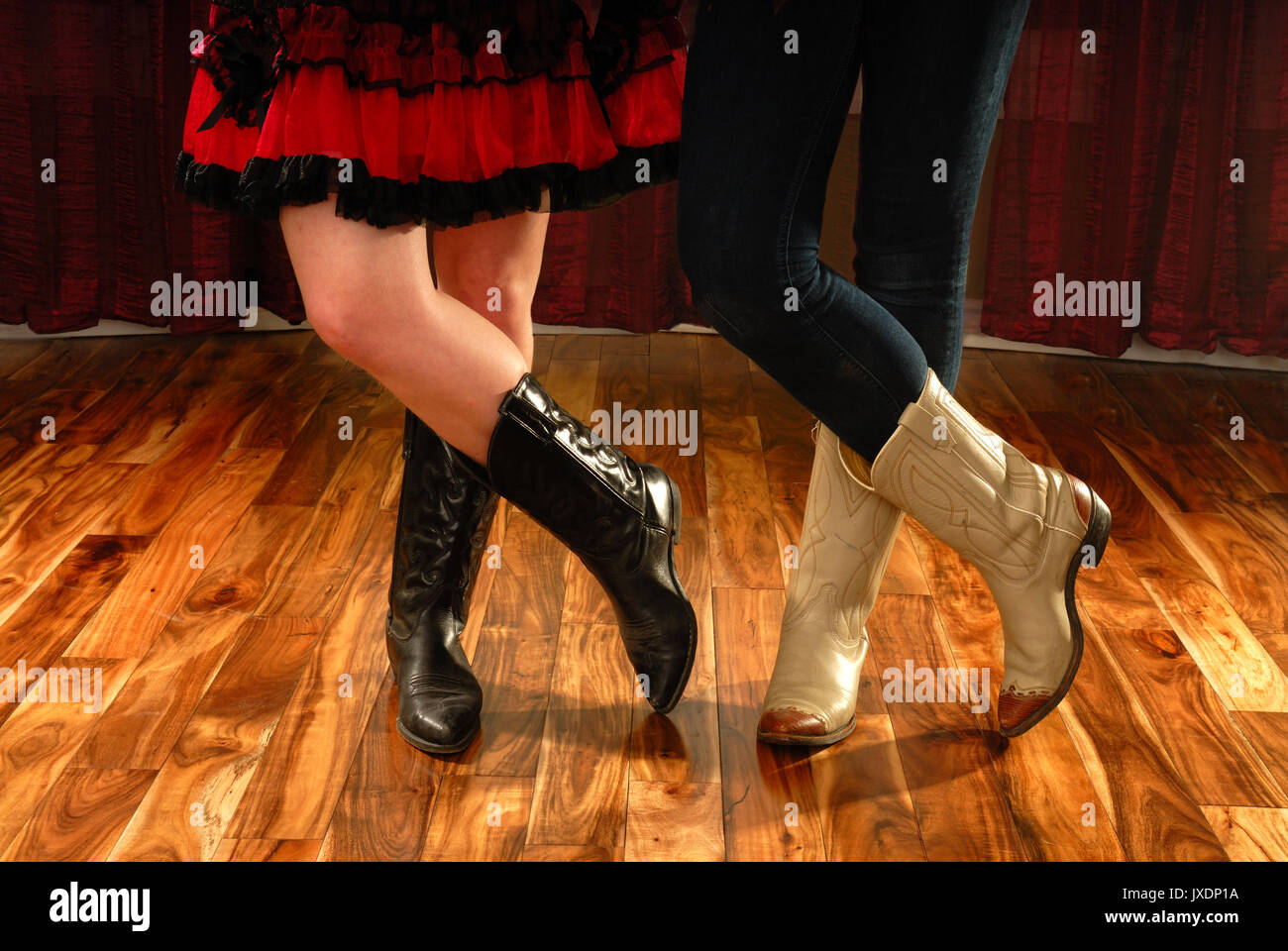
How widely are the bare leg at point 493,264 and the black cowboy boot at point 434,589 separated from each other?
0.39 feet

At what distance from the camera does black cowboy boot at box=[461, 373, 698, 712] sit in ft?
3.20

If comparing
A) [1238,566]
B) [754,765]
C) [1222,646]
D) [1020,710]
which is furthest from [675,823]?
[1238,566]

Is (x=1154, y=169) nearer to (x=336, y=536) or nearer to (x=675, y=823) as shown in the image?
(x=336, y=536)

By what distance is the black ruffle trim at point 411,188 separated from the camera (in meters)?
0.86

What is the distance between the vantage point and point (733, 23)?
86cm

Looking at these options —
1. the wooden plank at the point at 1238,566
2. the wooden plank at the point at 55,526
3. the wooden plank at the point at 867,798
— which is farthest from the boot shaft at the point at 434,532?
the wooden plank at the point at 1238,566

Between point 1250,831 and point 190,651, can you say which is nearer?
point 1250,831

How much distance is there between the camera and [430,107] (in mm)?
887

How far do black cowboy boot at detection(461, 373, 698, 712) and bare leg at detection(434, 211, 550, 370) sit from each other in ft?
0.38

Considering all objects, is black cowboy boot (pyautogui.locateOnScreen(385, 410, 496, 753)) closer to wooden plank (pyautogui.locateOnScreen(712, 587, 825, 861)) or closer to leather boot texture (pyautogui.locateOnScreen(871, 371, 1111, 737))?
wooden plank (pyautogui.locateOnScreen(712, 587, 825, 861))

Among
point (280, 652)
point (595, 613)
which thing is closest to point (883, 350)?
point (595, 613)

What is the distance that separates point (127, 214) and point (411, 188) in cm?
159

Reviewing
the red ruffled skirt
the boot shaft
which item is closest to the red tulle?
the red ruffled skirt

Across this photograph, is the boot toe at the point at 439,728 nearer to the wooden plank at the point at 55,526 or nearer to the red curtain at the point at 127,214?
the wooden plank at the point at 55,526
